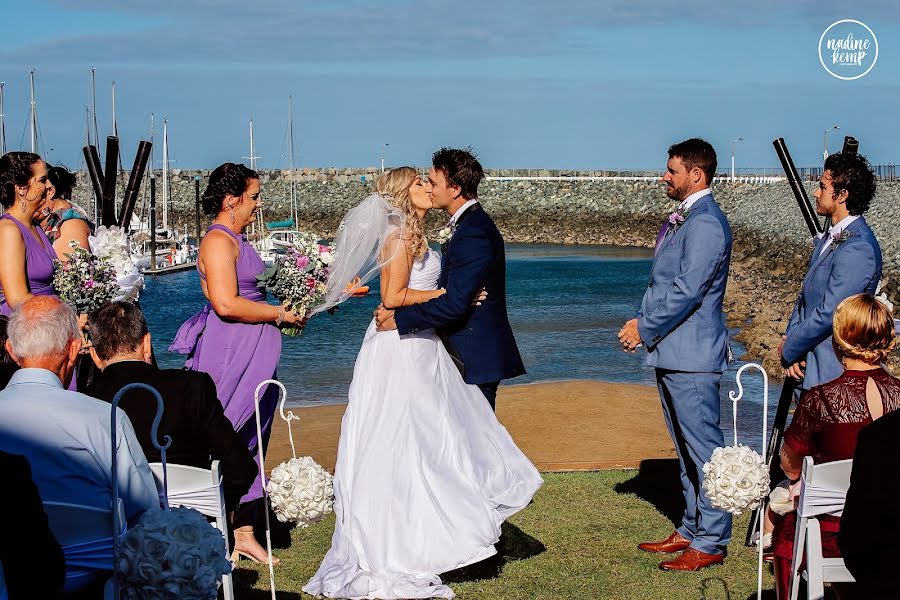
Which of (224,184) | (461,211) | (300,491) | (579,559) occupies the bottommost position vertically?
(579,559)

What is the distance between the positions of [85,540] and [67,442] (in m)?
0.28

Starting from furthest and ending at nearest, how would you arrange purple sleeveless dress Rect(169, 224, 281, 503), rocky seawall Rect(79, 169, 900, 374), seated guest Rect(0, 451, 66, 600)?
rocky seawall Rect(79, 169, 900, 374) → purple sleeveless dress Rect(169, 224, 281, 503) → seated guest Rect(0, 451, 66, 600)

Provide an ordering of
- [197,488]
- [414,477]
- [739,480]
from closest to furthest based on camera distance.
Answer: [197,488], [739,480], [414,477]

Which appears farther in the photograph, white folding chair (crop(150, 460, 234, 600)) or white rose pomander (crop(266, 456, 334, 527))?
white rose pomander (crop(266, 456, 334, 527))

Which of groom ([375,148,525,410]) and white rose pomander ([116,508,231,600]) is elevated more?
groom ([375,148,525,410])

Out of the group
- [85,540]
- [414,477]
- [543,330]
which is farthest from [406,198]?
[543,330]

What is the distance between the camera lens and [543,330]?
1154 inches

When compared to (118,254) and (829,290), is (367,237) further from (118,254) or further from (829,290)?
(829,290)

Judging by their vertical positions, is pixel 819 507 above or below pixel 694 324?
below

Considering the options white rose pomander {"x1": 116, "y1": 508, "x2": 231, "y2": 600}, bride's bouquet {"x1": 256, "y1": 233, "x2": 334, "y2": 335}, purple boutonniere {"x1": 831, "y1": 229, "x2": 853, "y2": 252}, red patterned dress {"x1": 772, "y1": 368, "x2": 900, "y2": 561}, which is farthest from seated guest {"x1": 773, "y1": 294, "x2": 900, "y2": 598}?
bride's bouquet {"x1": 256, "y1": 233, "x2": 334, "y2": 335}

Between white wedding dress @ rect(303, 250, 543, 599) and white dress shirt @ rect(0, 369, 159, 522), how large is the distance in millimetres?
1999

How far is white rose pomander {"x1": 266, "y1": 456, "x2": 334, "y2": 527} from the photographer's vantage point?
4.27m

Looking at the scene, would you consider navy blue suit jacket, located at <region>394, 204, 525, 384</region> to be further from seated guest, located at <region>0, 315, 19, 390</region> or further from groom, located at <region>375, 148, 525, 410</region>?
seated guest, located at <region>0, 315, 19, 390</region>

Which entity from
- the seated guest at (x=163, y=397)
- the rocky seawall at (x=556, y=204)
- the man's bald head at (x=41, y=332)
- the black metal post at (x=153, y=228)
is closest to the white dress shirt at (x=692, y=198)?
the seated guest at (x=163, y=397)
